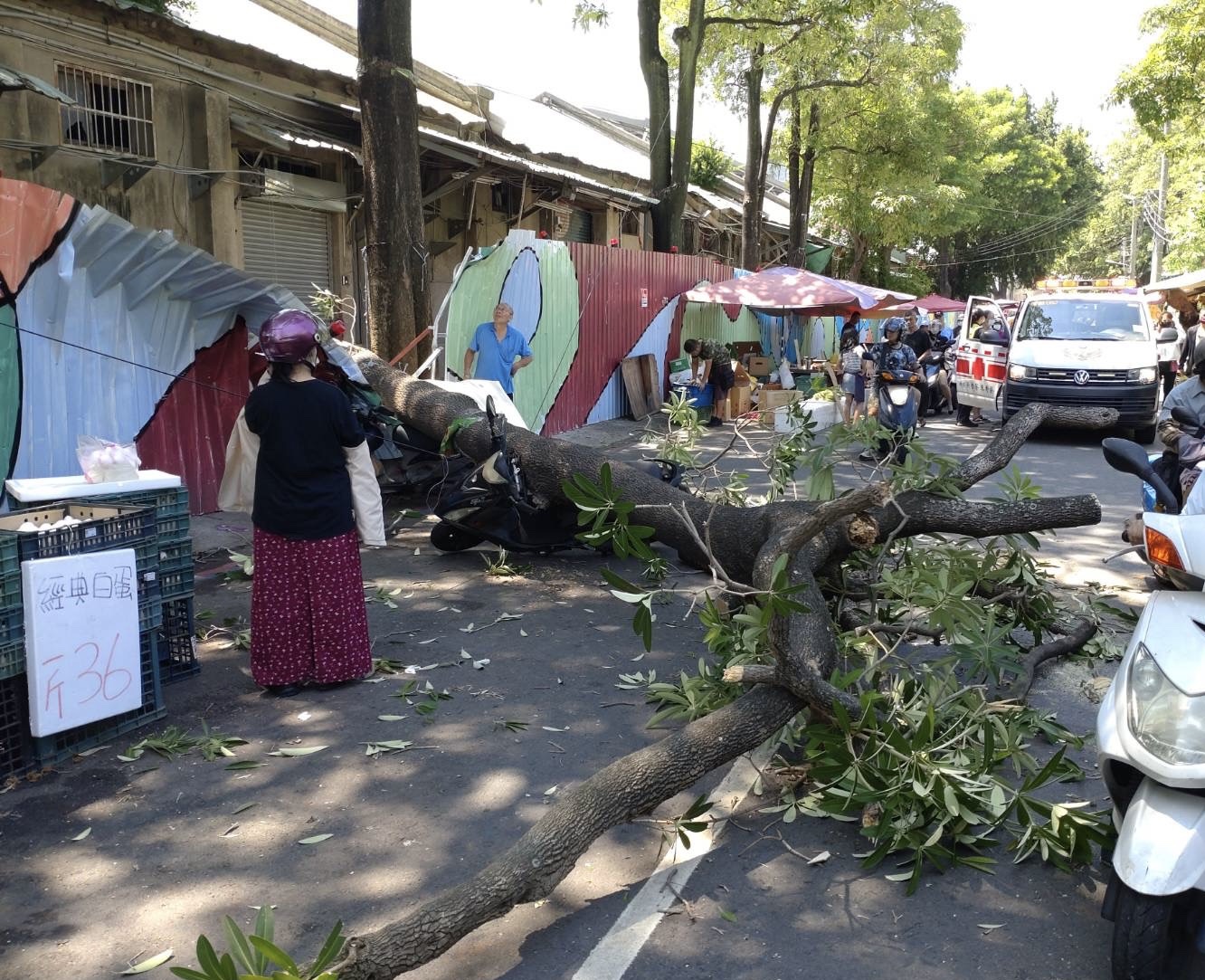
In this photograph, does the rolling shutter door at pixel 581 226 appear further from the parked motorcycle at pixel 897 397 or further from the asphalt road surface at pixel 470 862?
the asphalt road surface at pixel 470 862

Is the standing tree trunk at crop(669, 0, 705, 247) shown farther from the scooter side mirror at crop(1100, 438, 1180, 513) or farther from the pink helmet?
the scooter side mirror at crop(1100, 438, 1180, 513)

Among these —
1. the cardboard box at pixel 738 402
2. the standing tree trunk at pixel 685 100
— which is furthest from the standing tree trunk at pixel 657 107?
the cardboard box at pixel 738 402

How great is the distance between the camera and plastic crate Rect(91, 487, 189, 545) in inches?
199

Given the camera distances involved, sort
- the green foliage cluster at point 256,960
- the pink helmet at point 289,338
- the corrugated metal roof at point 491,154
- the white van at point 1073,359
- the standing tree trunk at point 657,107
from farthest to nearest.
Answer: the standing tree trunk at point 657,107
the white van at point 1073,359
the corrugated metal roof at point 491,154
the pink helmet at point 289,338
the green foliage cluster at point 256,960

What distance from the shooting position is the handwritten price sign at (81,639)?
13.4ft

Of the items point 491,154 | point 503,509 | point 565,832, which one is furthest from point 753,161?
point 565,832

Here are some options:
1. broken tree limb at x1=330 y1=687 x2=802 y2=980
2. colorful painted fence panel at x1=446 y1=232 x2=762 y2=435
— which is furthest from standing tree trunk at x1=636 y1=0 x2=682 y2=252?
broken tree limb at x1=330 y1=687 x2=802 y2=980

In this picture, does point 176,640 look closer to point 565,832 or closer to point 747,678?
point 565,832

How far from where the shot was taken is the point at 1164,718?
2771mm

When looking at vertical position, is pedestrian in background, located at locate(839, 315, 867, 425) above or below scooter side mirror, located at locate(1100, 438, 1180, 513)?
above

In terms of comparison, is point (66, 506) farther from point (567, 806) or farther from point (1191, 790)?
point (1191, 790)

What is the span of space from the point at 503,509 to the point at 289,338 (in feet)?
8.55

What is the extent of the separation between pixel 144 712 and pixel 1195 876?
410cm

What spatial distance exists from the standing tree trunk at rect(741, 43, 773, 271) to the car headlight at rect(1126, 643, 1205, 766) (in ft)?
67.0
